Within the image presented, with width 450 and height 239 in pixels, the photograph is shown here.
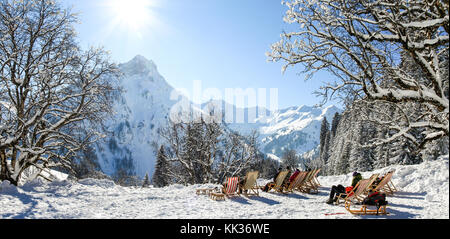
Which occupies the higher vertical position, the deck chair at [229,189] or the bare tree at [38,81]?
the bare tree at [38,81]

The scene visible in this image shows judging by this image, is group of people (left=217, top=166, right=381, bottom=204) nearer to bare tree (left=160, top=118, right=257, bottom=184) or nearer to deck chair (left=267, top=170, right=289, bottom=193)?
deck chair (left=267, top=170, right=289, bottom=193)

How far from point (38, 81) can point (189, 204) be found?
9.02 m

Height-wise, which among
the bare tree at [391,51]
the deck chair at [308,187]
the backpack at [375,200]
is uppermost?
the bare tree at [391,51]

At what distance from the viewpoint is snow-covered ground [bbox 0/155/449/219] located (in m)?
7.01

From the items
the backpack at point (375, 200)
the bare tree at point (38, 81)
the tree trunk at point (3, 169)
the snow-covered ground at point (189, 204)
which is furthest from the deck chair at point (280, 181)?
the tree trunk at point (3, 169)

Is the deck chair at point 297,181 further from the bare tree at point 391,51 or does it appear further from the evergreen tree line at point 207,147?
the evergreen tree line at point 207,147

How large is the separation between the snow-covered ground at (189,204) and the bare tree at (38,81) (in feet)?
6.15

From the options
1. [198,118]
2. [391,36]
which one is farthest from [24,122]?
[198,118]

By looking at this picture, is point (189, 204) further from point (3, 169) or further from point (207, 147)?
point (207, 147)

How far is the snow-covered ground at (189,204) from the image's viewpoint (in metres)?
7.01

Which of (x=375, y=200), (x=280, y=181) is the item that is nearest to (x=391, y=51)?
(x=375, y=200)

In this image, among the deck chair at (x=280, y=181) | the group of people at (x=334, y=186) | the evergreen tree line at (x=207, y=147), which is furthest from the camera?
the evergreen tree line at (x=207, y=147)

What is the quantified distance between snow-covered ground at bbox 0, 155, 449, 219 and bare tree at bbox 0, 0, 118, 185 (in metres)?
1.87

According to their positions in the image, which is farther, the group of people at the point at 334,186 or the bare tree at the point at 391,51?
the group of people at the point at 334,186
